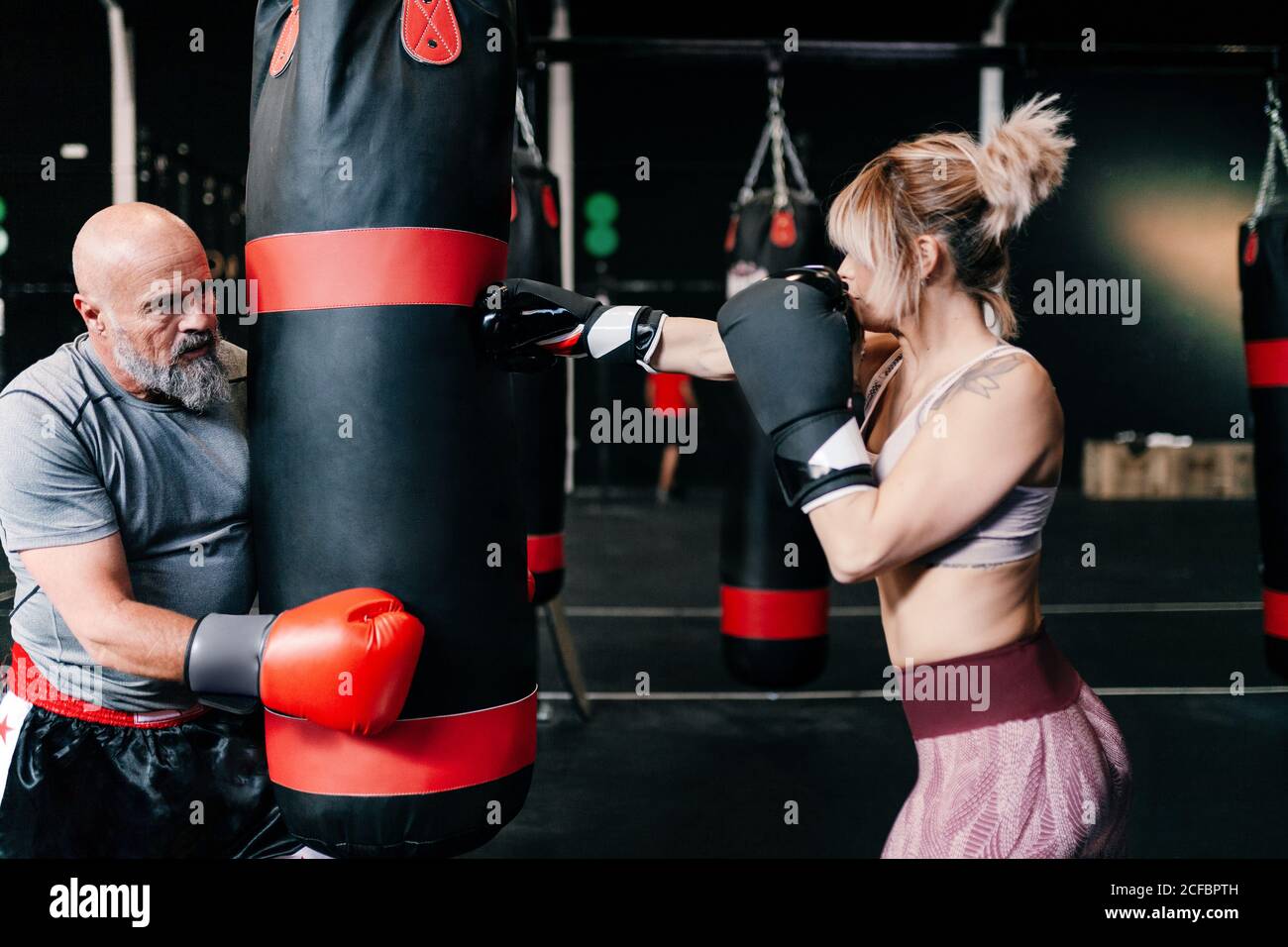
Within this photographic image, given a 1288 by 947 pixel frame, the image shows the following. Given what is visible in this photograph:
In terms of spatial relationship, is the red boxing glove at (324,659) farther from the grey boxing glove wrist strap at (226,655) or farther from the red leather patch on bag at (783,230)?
the red leather patch on bag at (783,230)

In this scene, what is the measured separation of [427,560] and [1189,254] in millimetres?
10366

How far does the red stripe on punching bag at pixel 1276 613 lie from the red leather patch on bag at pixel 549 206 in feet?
7.51

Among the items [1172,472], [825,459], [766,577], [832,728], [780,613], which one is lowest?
[832,728]

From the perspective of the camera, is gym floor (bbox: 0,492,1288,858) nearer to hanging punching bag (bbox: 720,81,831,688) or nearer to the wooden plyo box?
hanging punching bag (bbox: 720,81,831,688)

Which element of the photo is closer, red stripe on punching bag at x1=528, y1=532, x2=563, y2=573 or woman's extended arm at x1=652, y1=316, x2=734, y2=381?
woman's extended arm at x1=652, y1=316, x2=734, y2=381

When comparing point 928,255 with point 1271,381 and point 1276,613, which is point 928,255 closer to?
point 1271,381

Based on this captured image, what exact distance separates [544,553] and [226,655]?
190cm

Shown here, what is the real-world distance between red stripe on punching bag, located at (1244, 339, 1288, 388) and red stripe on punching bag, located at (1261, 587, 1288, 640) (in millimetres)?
570

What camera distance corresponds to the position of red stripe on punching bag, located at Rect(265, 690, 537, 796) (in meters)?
1.49

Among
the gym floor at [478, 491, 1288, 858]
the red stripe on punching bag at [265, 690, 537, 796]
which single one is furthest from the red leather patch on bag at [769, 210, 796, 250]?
the red stripe on punching bag at [265, 690, 537, 796]

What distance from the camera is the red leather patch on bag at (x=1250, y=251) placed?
115 inches

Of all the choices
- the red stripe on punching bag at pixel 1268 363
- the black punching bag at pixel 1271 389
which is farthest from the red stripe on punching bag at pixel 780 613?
the red stripe on punching bag at pixel 1268 363

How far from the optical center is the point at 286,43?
154 cm

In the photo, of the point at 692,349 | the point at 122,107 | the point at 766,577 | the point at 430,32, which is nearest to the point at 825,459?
the point at 692,349
